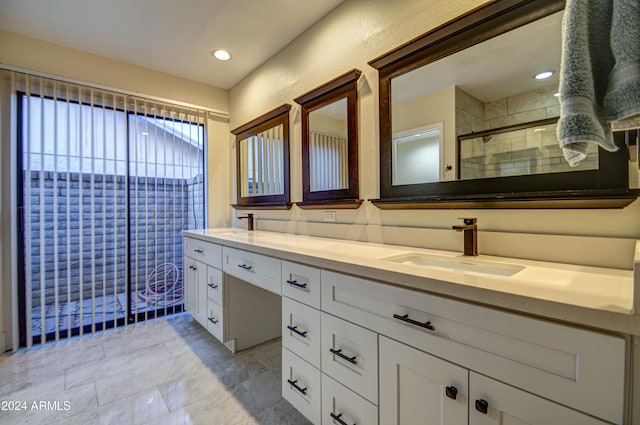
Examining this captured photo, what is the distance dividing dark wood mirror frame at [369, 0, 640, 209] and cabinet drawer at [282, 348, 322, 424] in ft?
3.07

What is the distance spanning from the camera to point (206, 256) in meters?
2.28

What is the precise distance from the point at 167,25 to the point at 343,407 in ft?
8.95

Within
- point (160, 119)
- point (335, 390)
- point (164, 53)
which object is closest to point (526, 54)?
point (335, 390)

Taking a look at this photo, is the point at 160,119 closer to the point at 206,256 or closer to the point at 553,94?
the point at 206,256

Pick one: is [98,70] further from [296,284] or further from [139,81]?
[296,284]

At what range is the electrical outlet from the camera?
1989 millimetres

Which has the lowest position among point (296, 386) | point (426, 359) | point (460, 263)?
point (296, 386)

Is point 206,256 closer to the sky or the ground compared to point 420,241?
closer to the ground

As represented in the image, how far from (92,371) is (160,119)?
7.35 feet

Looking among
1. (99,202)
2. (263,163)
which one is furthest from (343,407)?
(99,202)

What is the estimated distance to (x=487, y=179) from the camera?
4.07 ft

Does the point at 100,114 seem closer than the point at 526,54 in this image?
No

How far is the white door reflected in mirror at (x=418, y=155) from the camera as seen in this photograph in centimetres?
141

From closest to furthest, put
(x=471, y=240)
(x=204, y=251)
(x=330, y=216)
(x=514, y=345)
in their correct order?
(x=514, y=345), (x=471, y=240), (x=330, y=216), (x=204, y=251)
